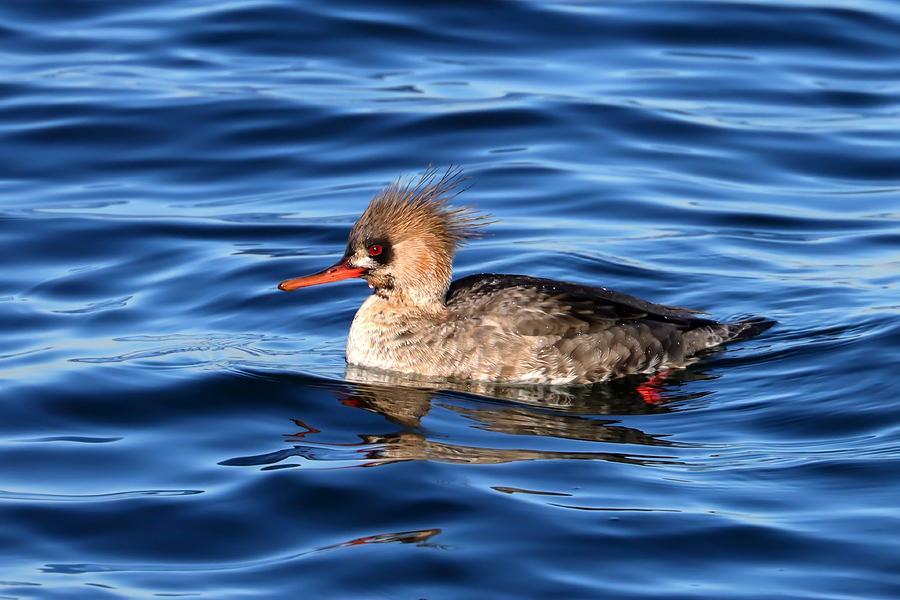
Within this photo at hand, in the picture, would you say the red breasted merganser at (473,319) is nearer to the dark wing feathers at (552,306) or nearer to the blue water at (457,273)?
the dark wing feathers at (552,306)

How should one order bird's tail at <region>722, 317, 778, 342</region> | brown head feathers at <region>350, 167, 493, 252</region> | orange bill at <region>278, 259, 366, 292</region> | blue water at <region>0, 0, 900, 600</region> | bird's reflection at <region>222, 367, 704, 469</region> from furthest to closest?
bird's tail at <region>722, 317, 778, 342</region>
brown head feathers at <region>350, 167, 493, 252</region>
orange bill at <region>278, 259, 366, 292</region>
bird's reflection at <region>222, 367, 704, 469</region>
blue water at <region>0, 0, 900, 600</region>

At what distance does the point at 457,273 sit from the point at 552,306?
99.0 inches

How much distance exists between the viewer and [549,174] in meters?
14.7

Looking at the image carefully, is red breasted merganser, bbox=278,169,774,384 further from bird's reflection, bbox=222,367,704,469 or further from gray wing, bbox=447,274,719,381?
bird's reflection, bbox=222,367,704,469

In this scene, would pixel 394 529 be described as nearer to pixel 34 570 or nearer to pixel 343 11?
pixel 34 570

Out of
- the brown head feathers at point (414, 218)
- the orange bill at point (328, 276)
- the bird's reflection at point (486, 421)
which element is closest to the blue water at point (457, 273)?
the bird's reflection at point (486, 421)

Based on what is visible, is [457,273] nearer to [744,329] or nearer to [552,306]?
[552,306]

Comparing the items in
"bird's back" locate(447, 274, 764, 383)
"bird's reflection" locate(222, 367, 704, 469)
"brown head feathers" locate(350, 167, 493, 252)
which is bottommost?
"bird's reflection" locate(222, 367, 704, 469)

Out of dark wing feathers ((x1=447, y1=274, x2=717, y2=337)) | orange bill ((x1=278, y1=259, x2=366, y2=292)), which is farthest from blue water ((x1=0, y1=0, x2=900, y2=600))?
orange bill ((x1=278, y1=259, x2=366, y2=292))

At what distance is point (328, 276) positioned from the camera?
10297mm

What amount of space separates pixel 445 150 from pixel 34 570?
865cm

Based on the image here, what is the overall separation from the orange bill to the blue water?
1.82ft

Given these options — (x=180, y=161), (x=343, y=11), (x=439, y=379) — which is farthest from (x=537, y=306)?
(x=343, y=11)

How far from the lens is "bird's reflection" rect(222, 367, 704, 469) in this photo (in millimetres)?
8492
